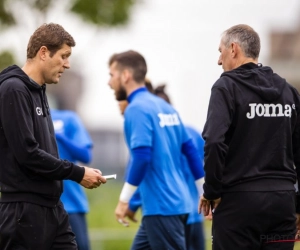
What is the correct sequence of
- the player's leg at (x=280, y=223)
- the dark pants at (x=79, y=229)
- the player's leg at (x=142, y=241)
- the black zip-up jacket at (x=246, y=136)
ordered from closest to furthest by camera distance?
the black zip-up jacket at (x=246, y=136) < the player's leg at (x=280, y=223) < the player's leg at (x=142, y=241) < the dark pants at (x=79, y=229)

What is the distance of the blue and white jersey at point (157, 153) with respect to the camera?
8227 millimetres

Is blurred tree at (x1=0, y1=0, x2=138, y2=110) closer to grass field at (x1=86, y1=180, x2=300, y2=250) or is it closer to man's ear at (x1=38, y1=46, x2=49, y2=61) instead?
grass field at (x1=86, y1=180, x2=300, y2=250)

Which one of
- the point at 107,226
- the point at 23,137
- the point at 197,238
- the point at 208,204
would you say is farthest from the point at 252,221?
the point at 107,226

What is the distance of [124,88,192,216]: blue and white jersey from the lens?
27.0ft

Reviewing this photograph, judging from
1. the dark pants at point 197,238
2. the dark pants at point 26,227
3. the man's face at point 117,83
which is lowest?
the dark pants at point 197,238

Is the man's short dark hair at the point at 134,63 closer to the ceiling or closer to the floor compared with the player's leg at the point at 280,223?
closer to the ceiling

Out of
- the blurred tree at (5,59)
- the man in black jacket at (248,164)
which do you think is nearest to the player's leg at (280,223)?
the man in black jacket at (248,164)

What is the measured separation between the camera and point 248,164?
21.4 feet

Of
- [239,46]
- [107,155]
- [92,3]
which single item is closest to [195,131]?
[239,46]

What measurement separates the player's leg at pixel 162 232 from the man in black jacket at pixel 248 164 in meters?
1.61

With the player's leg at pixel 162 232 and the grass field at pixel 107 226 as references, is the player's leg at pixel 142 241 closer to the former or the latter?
the player's leg at pixel 162 232

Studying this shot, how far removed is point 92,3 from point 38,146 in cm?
1430

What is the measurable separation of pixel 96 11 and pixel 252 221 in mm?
14279

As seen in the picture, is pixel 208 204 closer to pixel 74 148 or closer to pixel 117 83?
pixel 117 83
